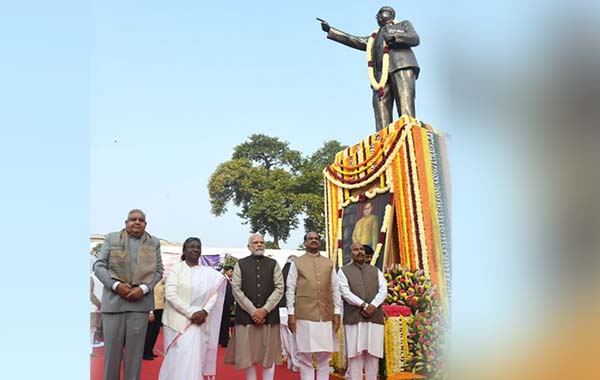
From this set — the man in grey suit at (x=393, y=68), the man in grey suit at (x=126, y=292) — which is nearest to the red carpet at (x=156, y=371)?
the man in grey suit at (x=126, y=292)

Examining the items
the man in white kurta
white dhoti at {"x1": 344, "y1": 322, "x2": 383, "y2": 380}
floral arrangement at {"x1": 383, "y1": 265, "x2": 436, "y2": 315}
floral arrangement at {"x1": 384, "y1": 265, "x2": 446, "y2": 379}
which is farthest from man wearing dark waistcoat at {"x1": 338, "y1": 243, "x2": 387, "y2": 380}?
floral arrangement at {"x1": 383, "y1": 265, "x2": 436, "y2": 315}

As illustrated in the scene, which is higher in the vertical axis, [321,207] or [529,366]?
[321,207]

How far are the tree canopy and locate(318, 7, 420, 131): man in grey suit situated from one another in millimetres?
21241

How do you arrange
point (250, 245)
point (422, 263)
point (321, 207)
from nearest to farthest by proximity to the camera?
point (250, 245), point (422, 263), point (321, 207)

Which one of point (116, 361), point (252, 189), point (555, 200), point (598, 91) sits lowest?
point (116, 361)

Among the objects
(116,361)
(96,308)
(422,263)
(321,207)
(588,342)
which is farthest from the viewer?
(321,207)

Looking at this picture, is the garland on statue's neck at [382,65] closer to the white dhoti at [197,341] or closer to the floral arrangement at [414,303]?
the floral arrangement at [414,303]

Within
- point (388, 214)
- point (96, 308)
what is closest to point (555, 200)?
point (96, 308)

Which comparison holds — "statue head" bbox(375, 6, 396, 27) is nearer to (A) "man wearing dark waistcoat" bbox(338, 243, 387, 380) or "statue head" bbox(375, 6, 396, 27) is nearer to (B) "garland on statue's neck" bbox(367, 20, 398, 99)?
(B) "garland on statue's neck" bbox(367, 20, 398, 99)

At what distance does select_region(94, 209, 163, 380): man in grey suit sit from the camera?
180 inches

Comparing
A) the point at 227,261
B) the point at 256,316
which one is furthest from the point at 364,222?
the point at 227,261

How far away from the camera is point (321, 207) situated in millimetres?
30125

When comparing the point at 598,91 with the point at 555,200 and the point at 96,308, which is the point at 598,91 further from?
the point at 96,308

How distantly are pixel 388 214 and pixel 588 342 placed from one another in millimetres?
6524
